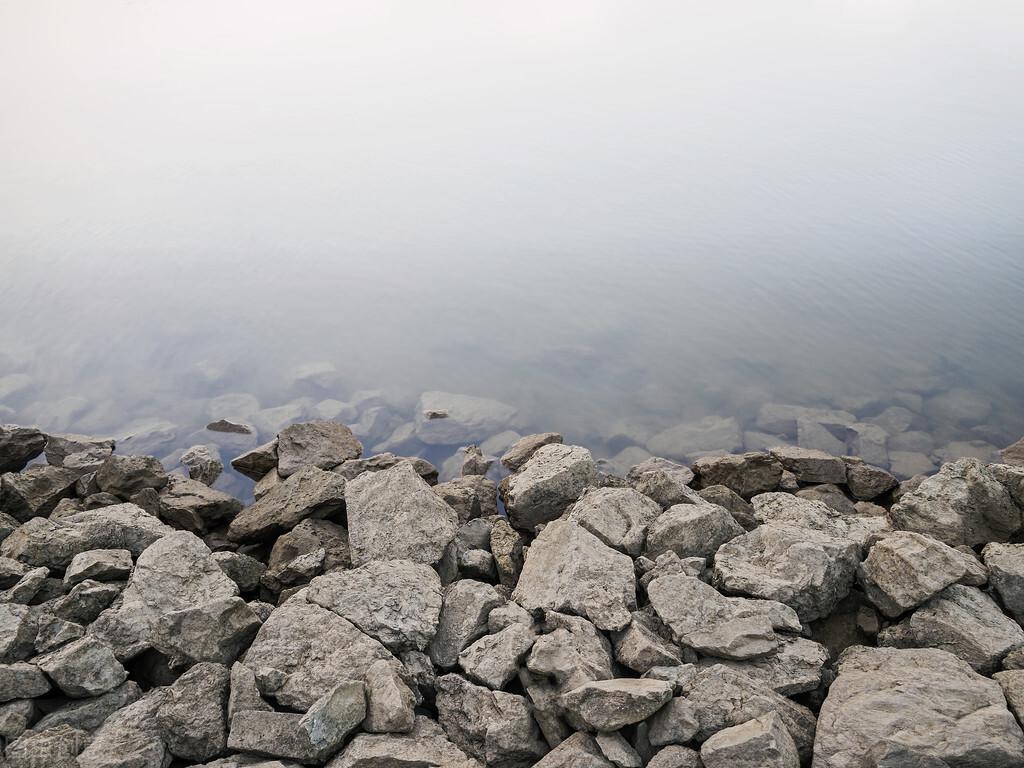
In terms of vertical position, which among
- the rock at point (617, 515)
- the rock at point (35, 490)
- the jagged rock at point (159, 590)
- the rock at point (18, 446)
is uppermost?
the rock at point (617, 515)

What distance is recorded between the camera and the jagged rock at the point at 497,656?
4.72 m

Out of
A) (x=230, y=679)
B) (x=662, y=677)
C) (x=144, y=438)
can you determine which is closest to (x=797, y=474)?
(x=662, y=677)

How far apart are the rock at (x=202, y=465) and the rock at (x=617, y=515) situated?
20.7 feet

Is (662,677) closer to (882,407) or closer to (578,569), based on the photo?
(578,569)

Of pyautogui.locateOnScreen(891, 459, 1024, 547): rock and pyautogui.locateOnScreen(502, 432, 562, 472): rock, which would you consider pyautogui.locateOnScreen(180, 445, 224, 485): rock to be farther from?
pyautogui.locateOnScreen(891, 459, 1024, 547): rock

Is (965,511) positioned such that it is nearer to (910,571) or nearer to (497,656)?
(910,571)

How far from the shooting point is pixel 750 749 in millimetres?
3938

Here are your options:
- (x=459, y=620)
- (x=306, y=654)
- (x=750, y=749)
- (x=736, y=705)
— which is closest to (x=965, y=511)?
(x=736, y=705)

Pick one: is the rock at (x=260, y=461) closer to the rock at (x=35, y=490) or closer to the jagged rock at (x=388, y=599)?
the rock at (x=35, y=490)

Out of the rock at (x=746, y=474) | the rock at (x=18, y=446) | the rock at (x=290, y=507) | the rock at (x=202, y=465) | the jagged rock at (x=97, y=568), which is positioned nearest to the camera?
the jagged rock at (x=97, y=568)

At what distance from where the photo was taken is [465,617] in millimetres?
5156

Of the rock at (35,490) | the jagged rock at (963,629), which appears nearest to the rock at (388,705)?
the jagged rock at (963,629)

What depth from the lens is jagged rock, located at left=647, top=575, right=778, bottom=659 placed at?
4.80 m

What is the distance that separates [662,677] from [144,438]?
1110cm
